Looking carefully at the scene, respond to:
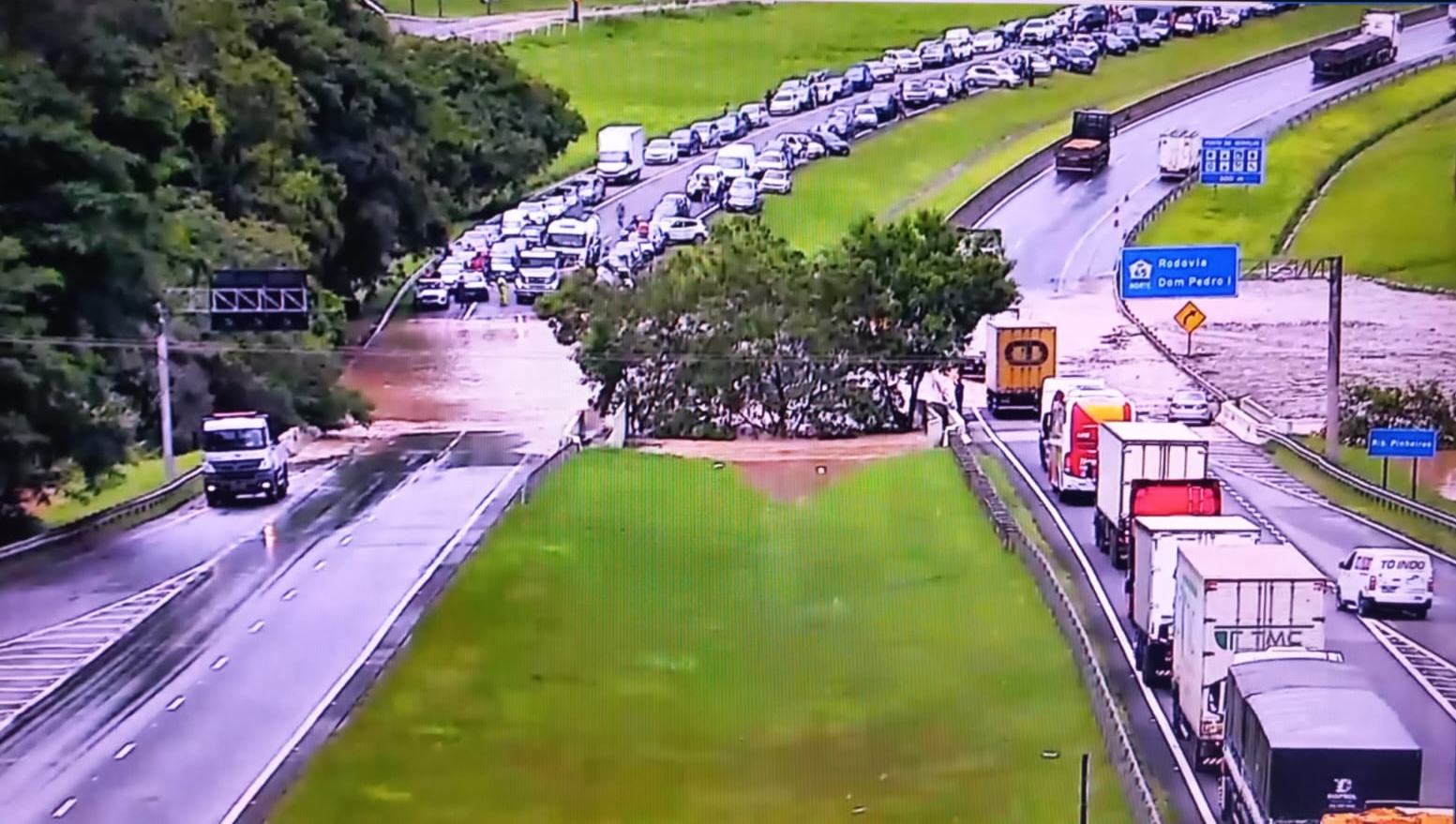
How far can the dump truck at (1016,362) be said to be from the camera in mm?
11586

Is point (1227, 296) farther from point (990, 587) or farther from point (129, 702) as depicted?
point (129, 702)

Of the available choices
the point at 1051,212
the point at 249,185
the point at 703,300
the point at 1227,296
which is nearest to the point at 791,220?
the point at 703,300

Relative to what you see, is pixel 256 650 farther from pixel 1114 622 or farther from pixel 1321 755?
pixel 1321 755

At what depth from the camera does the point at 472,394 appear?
11.1 m

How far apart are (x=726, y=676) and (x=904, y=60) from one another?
3.74 m

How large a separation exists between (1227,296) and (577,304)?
136 inches

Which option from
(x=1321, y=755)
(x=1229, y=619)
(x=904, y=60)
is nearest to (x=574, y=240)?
(x=904, y=60)

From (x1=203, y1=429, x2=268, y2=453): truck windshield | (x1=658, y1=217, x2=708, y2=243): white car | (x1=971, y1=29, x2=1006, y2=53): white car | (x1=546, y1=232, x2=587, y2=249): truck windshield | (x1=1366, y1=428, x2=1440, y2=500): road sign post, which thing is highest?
(x1=971, y1=29, x2=1006, y2=53): white car

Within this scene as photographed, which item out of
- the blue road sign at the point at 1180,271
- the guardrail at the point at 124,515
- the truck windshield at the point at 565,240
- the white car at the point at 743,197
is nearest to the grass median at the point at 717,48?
the white car at the point at 743,197

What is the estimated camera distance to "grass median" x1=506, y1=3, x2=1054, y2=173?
34.8 feet

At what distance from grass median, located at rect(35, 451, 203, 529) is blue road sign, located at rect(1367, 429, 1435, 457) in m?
5.59

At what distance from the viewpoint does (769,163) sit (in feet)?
35.9

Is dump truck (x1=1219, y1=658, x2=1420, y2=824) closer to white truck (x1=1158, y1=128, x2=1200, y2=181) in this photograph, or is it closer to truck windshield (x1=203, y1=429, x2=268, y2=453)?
white truck (x1=1158, y1=128, x2=1200, y2=181)

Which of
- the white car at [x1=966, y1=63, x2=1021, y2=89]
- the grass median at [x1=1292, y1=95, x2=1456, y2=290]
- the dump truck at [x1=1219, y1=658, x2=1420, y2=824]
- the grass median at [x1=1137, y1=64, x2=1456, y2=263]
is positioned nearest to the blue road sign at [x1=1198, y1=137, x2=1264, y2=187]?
the grass median at [x1=1137, y1=64, x2=1456, y2=263]
